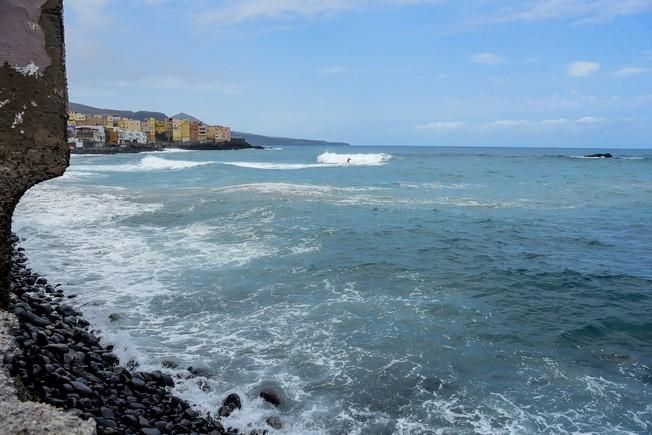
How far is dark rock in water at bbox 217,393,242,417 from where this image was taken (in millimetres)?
4914

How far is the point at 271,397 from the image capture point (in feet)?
17.1

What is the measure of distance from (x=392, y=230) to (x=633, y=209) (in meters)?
10.7

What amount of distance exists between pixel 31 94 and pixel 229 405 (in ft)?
11.1

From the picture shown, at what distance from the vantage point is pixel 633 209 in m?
18.6

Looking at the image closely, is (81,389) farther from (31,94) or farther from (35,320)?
(31,94)

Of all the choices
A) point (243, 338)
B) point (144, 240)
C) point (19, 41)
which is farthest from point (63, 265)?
point (19, 41)

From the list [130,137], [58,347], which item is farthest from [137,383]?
[130,137]

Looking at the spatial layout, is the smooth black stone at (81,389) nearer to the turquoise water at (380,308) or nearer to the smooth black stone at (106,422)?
the smooth black stone at (106,422)

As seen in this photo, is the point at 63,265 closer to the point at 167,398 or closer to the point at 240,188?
the point at 167,398

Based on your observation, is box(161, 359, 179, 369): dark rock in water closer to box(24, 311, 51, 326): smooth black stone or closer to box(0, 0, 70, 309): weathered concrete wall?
box(24, 311, 51, 326): smooth black stone

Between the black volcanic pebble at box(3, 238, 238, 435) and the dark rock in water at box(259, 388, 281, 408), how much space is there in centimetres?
27

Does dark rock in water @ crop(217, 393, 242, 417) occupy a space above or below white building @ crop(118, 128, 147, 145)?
below

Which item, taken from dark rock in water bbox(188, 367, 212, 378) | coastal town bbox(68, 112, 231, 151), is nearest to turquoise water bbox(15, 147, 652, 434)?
dark rock in water bbox(188, 367, 212, 378)

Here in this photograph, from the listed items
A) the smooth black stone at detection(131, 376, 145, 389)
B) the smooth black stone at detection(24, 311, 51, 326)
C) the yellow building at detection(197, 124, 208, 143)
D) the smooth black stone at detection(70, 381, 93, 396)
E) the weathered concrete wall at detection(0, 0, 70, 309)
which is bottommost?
the smooth black stone at detection(131, 376, 145, 389)
